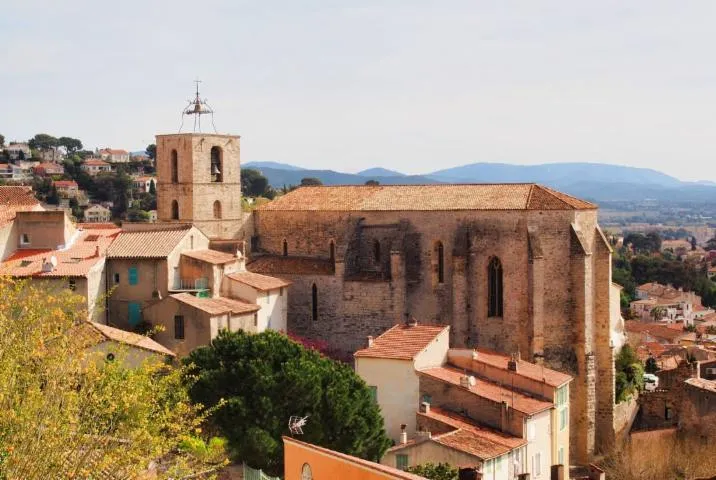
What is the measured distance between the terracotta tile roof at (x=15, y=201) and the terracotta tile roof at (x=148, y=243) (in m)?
4.35

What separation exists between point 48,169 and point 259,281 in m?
76.6

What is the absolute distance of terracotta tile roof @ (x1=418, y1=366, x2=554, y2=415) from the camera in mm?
32250

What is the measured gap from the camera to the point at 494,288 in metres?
Answer: 43.1

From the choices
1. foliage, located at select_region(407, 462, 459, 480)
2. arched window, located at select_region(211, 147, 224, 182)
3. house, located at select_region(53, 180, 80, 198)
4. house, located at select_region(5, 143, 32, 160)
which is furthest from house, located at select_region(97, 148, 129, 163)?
foliage, located at select_region(407, 462, 459, 480)

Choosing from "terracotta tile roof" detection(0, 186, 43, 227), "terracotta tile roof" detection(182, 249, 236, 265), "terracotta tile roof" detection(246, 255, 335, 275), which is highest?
"terracotta tile roof" detection(0, 186, 43, 227)

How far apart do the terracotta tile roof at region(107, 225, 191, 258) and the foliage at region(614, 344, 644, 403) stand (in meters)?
18.5

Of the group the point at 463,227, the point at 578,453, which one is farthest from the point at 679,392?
the point at 463,227

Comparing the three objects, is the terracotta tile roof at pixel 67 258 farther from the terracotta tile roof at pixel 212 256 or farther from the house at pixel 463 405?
the house at pixel 463 405

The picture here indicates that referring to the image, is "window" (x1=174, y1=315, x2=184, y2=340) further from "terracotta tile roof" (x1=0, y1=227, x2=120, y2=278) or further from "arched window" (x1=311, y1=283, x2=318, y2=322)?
"arched window" (x1=311, y1=283, x2=318, y2=322)

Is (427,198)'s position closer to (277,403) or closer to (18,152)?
(277,403)

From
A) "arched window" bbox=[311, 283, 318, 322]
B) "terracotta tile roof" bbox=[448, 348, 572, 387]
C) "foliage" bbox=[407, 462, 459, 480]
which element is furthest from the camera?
"arched window" bbox=[311, 283, 318, 322]

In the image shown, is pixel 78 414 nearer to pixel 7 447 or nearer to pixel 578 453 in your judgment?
pixel 7 447

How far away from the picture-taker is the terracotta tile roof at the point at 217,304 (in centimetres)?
3853

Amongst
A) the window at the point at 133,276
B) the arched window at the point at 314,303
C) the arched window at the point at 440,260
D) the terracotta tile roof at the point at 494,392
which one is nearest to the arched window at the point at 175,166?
the window at the point at 133,276
